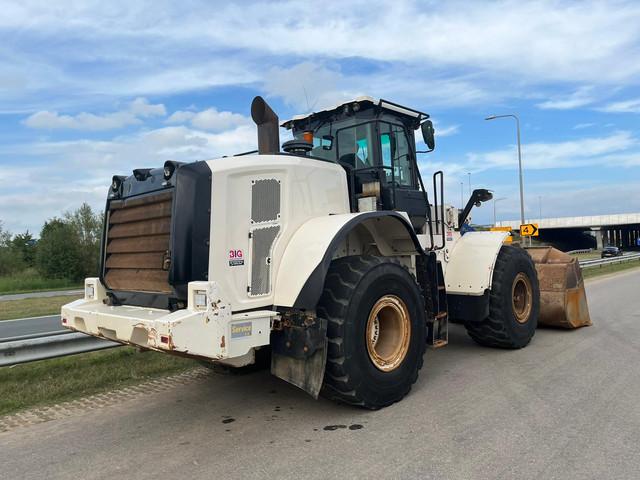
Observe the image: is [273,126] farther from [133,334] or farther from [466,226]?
Result: [466,226]

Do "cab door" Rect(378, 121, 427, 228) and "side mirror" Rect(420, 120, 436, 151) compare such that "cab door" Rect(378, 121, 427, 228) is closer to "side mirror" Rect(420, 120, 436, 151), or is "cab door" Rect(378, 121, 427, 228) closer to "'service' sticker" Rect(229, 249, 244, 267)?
"side mirror" Rect(420, 120, 436, 151)

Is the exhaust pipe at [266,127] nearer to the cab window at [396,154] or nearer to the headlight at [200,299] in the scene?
the cab window at [396,154]

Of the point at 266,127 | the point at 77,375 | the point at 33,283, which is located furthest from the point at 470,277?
the point at 33,283

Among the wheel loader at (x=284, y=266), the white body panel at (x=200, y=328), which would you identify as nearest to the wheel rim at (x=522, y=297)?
the wheel loader at (x=284, y=266)

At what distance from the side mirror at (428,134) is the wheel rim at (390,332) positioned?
86.2 inches

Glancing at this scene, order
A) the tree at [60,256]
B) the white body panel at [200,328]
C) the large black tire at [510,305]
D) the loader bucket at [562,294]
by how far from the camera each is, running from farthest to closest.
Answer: the tree at [60,256] → the loader bucket at [562,294] → the large black tire at [510,305] → the white body panel at [200,328]

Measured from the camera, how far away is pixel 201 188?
4.09m

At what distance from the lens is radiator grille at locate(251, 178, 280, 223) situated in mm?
4379

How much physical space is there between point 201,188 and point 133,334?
1.25 meters

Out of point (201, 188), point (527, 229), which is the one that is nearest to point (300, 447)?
point (201, 188)

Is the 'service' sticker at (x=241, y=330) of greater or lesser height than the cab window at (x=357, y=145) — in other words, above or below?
below

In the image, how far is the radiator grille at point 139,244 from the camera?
4398 millimetres

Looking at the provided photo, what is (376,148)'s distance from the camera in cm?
586

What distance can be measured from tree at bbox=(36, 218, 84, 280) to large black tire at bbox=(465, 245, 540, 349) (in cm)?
3589
